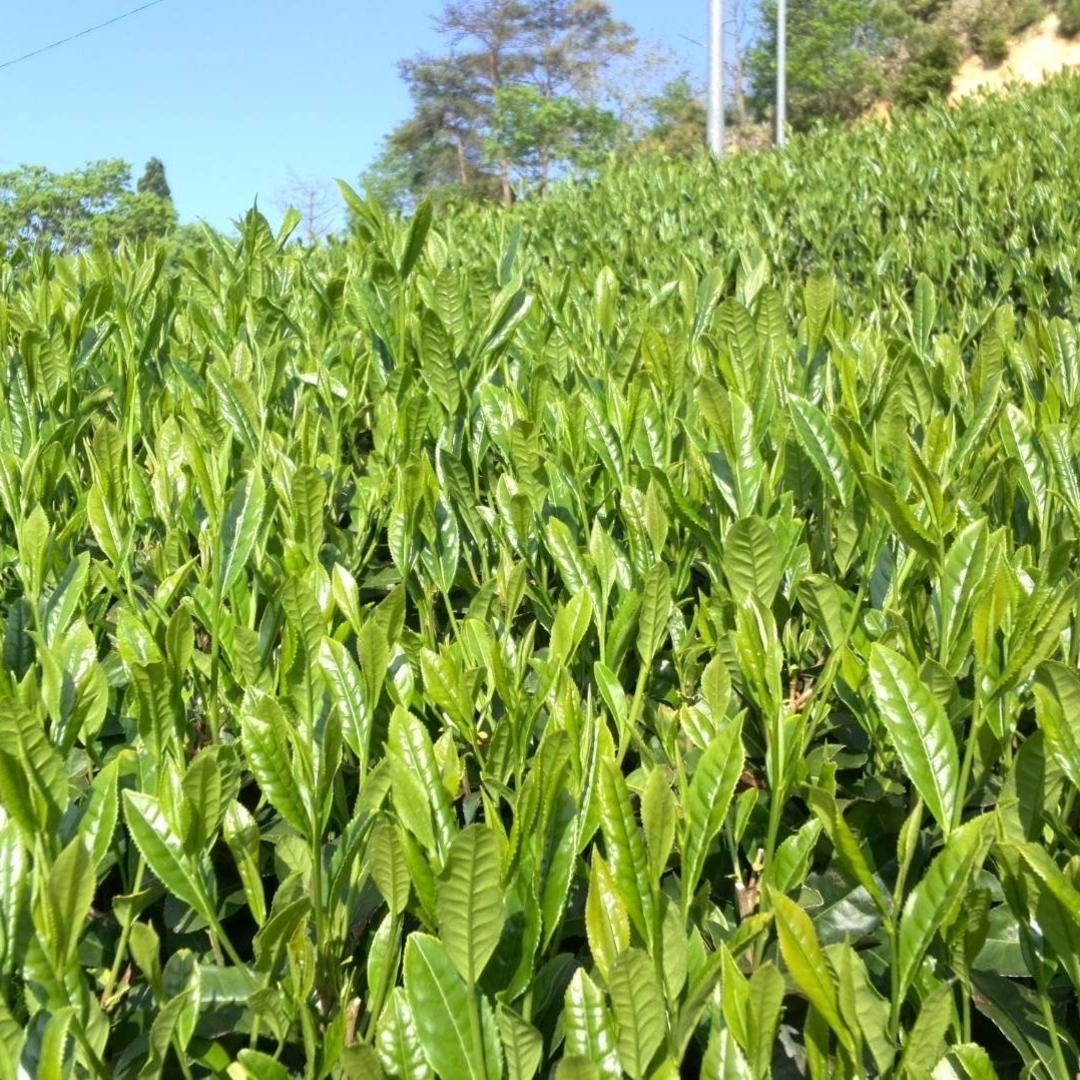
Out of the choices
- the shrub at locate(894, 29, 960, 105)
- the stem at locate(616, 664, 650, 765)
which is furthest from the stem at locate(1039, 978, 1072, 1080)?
the shrub at locate(894, 29, 960, 105)

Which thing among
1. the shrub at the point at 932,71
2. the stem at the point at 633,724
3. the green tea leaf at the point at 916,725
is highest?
the green tea leaf at the point at 916,725

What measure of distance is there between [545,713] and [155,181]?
109 metres

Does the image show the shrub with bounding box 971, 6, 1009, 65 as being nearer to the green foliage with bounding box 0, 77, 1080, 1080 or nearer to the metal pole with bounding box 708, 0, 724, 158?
the metal pole with bounding box 708, 0, 724, 158

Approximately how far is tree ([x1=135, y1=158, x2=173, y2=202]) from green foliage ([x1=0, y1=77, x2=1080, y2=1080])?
104 meters

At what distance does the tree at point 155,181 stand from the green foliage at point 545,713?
4105 inches

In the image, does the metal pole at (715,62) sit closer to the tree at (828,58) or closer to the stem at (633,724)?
the stem at (633,724)

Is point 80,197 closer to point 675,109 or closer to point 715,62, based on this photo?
point 675,109

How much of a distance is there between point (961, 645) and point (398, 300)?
136cm

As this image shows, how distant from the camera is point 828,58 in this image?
211 ft

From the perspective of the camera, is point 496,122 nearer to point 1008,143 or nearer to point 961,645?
point 1008,143

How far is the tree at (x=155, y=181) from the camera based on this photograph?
323 feet

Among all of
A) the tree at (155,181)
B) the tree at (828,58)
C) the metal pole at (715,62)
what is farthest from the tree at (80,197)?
the metal pole at (715,62)

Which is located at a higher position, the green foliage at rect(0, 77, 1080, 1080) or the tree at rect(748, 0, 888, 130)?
the green foliage at rect(0, 77, 1080, 1080)

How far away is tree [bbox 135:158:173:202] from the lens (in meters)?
98.4
